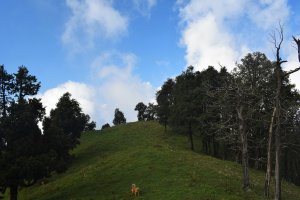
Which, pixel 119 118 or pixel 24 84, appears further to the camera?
pixel 119 118

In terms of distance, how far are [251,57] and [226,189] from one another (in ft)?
126

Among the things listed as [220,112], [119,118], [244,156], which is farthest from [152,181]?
[119,118]

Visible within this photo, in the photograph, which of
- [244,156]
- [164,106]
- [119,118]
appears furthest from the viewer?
[119,118]

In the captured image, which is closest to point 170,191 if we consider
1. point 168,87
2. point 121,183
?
point 121,183

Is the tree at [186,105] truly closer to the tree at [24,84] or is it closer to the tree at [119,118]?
the tree at [24,84]

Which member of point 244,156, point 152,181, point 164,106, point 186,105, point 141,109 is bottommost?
point 152,181

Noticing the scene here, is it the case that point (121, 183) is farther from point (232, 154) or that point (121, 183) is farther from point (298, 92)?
point (232, 154)

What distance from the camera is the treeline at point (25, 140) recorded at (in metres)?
48.0

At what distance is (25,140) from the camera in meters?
51.3

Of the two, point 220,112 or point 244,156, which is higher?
point 220,112

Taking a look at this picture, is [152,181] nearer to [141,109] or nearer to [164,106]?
[164,106]

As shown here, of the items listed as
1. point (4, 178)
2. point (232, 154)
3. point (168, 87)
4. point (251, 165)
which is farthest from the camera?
point (168, 87)

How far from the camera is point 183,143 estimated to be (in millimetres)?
95438

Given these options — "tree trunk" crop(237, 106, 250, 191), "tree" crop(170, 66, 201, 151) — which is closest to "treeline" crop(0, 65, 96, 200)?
"tree trunk" crop(237, 106, 250, 191)
